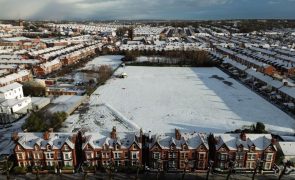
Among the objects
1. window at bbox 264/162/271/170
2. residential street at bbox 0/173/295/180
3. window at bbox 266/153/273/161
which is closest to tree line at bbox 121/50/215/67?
window at bbox 264/162/271/170

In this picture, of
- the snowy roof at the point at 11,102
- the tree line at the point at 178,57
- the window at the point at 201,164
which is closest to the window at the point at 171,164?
the window at the point at 201,164

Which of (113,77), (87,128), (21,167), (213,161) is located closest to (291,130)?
(213,161)

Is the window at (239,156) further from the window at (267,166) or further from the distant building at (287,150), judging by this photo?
the distant building at (287,150)

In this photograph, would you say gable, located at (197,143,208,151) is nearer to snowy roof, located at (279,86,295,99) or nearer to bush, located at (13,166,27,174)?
bush, located at (13,166,27,174)

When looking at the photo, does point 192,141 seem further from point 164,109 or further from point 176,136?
point 164,109

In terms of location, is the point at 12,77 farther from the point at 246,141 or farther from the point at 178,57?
the point at 246,141
